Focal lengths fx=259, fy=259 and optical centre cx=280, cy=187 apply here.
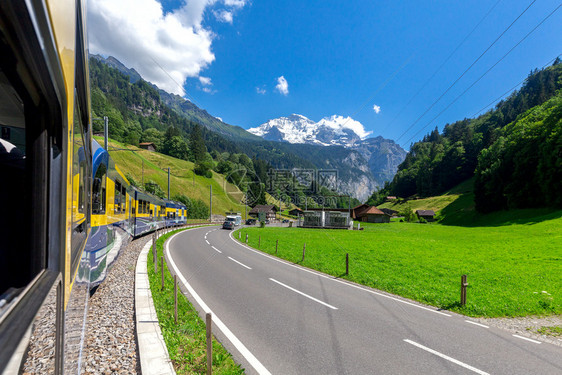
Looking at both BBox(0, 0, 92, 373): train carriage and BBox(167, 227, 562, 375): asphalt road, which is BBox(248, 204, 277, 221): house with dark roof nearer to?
BBox(167, 227, 562, 375): asphalt road

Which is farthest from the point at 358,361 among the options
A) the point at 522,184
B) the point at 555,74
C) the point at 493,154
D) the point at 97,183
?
the point at 555,74

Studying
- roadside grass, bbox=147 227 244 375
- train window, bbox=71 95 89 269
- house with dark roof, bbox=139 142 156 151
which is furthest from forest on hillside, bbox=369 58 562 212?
house with dark roof, bbox=139 142 156 151

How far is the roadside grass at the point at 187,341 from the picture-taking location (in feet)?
15.2

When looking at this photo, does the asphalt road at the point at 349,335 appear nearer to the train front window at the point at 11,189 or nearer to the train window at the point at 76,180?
the train window at the point at 76,180

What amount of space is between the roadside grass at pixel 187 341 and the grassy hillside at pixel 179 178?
68281mm

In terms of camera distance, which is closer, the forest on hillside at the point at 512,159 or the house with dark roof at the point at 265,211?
the forest on hillside at the point at 512,159

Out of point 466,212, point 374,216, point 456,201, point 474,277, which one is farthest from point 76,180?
point 456,201

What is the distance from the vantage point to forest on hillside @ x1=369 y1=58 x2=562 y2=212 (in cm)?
4928

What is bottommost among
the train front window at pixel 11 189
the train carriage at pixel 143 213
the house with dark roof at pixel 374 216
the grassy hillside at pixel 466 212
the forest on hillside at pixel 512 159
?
the house with dark roof at pixel 374 216

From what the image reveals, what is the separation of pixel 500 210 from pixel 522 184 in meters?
8.75

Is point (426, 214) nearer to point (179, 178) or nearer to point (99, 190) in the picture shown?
point (179, 178)

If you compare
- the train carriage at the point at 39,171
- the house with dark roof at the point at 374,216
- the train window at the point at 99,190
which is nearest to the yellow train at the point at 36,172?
the train carriage at the point at 39,171

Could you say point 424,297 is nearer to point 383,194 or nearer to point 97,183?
point 97,183

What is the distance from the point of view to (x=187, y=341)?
5.43m
